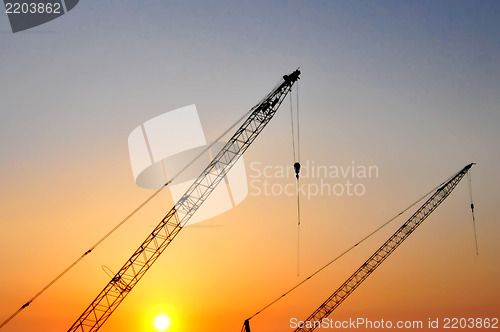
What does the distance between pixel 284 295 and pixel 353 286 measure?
16.8 meters

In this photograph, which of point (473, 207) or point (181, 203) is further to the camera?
point (473, 207)

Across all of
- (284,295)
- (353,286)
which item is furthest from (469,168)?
(284,295)

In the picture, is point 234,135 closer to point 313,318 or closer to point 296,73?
point 296,73

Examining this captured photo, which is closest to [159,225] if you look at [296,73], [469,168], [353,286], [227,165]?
[227,165]

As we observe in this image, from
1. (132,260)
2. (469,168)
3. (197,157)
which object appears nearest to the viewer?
(132,260)

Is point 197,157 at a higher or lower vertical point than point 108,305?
higher

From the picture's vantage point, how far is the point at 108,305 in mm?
66812

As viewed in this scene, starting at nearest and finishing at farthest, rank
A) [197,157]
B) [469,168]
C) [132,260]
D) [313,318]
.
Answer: [132,260], [197,157], [469,168], [313,318]

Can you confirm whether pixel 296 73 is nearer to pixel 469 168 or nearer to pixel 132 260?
pixel 132 260

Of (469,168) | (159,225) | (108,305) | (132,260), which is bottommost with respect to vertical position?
(108,305)

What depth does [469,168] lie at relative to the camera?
98812 mm

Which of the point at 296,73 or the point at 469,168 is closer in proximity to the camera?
the point at 296,73

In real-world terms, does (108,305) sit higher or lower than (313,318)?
lower

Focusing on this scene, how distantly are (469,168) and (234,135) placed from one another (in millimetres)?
59073
